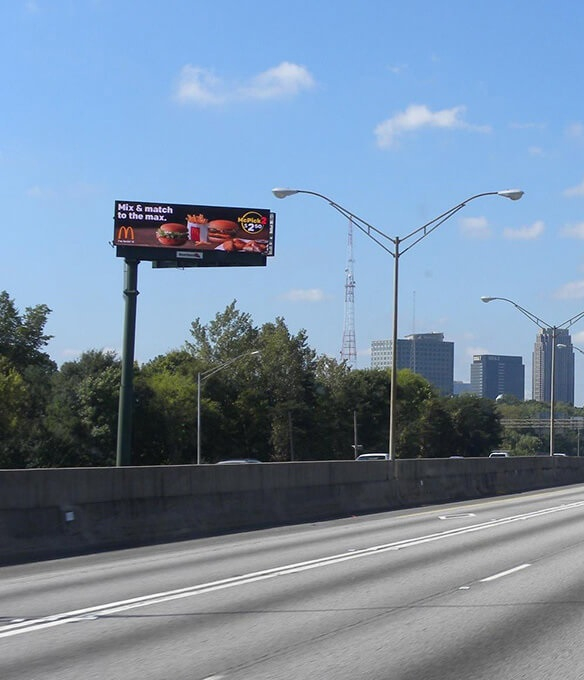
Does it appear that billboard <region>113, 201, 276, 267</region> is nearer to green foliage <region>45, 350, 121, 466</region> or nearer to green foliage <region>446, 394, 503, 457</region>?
green foliage <region>45, 350, 121, 466</region>

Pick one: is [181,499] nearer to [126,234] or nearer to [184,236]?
[126,234]

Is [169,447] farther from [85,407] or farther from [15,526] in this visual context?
[15,526]

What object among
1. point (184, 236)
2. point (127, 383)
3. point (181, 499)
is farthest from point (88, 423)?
point (181, 499)

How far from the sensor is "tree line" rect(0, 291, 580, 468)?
74812 mm

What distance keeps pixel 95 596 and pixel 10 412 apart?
62542 millimetres

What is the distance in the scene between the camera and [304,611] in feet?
36.9

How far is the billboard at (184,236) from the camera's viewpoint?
44.3 m

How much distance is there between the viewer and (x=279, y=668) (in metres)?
8.35

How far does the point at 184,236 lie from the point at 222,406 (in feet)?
178

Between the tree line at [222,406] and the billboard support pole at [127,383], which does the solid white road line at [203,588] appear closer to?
the billboard support pole at [127,383]

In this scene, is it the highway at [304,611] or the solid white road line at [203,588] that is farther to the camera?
the solid white road line at [203,588]

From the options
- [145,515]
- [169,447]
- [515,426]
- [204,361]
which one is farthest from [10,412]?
[515,426]

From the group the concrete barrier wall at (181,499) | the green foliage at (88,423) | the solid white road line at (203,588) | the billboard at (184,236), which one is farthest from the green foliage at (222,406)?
the solid white road line at (203,588)

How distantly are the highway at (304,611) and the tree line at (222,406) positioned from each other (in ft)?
140
